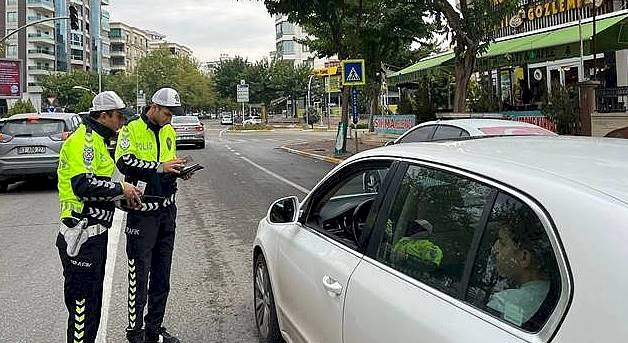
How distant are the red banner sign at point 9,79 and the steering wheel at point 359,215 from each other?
41842 millimetres

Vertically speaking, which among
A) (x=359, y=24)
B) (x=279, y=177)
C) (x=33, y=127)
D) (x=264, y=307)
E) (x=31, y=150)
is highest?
(x=359, y=24)

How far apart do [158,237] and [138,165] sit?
20.6 inches

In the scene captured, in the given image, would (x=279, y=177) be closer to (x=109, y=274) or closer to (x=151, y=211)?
(x=109, y=274)

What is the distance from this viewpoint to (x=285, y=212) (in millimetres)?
4383

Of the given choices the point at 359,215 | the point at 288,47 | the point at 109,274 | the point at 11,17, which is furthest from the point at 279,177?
the point at 288,47

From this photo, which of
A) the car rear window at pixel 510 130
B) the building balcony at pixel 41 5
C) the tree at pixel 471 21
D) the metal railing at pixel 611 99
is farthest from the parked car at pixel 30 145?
the building balcony at pixel 41 5

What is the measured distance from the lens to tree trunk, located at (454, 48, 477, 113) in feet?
60.1

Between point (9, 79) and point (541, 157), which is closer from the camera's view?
point (541, 157)

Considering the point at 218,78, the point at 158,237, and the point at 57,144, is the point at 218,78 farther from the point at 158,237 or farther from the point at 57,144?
the point at 158,237

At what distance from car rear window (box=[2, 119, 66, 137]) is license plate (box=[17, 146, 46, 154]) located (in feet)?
1.05

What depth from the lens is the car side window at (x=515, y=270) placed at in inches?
81.3

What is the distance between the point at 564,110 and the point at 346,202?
43.8 feet

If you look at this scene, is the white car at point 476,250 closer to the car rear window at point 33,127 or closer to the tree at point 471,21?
the car rear window at point 33,127

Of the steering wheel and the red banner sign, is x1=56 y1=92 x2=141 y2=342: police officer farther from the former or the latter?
the red banner sign
